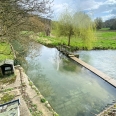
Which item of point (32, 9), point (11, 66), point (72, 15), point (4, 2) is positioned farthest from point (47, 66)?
point (72, 15)

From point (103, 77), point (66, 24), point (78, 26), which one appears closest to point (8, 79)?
point (103, 77)

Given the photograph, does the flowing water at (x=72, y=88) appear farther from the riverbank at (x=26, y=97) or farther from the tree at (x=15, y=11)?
the tree at (x=15, y=11)

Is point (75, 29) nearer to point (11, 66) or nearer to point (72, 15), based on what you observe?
point (72, 15)

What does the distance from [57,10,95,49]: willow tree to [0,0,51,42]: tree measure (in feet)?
35.6

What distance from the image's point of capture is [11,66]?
6973 millimetres

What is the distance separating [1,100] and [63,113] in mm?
2225

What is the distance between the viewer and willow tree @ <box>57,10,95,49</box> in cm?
1482

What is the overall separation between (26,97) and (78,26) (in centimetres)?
1150

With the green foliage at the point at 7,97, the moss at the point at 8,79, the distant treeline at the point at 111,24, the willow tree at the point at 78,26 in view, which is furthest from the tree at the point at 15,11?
the distant treeline at the point at 111,24

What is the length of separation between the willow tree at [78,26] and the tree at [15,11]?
10.9 m

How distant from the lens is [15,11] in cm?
381

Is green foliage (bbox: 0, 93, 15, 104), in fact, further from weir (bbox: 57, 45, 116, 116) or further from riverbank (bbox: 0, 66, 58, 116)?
weir (bbox: 57, 45, 116, 116)

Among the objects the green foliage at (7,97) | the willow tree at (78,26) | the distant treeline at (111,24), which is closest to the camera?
the green foliage at (7,97)

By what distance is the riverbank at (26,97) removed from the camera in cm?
428
